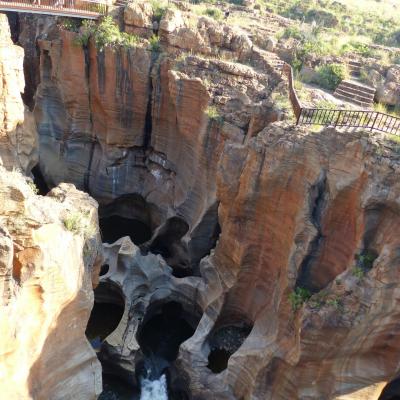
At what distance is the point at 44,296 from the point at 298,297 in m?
6.80

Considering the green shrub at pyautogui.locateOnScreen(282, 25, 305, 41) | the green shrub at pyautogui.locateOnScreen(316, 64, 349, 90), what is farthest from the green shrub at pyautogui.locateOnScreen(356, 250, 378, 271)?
the green shrub at pyautogui.locateOnScreen(282, 25, 305, 41)

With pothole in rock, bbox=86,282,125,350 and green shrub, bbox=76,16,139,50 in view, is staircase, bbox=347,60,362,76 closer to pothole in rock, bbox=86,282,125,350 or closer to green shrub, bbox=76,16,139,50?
green shrub, bbox=76,16,139,50

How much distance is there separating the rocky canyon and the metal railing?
27.8 inches

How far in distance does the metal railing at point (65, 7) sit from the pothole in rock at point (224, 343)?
52.0 ft

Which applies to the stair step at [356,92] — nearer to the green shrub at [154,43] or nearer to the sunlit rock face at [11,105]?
the green shrub at [154,43]

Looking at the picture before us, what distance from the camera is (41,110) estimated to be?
23188 mm

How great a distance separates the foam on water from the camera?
14867mm

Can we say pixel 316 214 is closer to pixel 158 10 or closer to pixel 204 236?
pixel 204 236

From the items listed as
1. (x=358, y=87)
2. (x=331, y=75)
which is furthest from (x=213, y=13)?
(x=358, y=87)

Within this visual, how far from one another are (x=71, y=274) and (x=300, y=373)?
22.3ft

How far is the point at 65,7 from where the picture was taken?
68.8 ft

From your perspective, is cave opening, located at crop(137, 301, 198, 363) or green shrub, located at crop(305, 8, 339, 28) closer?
cave opening, located at crop(137, 301, 198, 363)

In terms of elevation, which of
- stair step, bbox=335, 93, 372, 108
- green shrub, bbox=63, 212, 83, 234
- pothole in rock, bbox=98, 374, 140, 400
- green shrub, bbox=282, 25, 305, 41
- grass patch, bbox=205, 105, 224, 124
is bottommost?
pothole in rock, bbox=98, 374, 140, 400

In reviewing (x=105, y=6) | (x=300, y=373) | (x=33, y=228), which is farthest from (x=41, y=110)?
(x=300, y=373)
